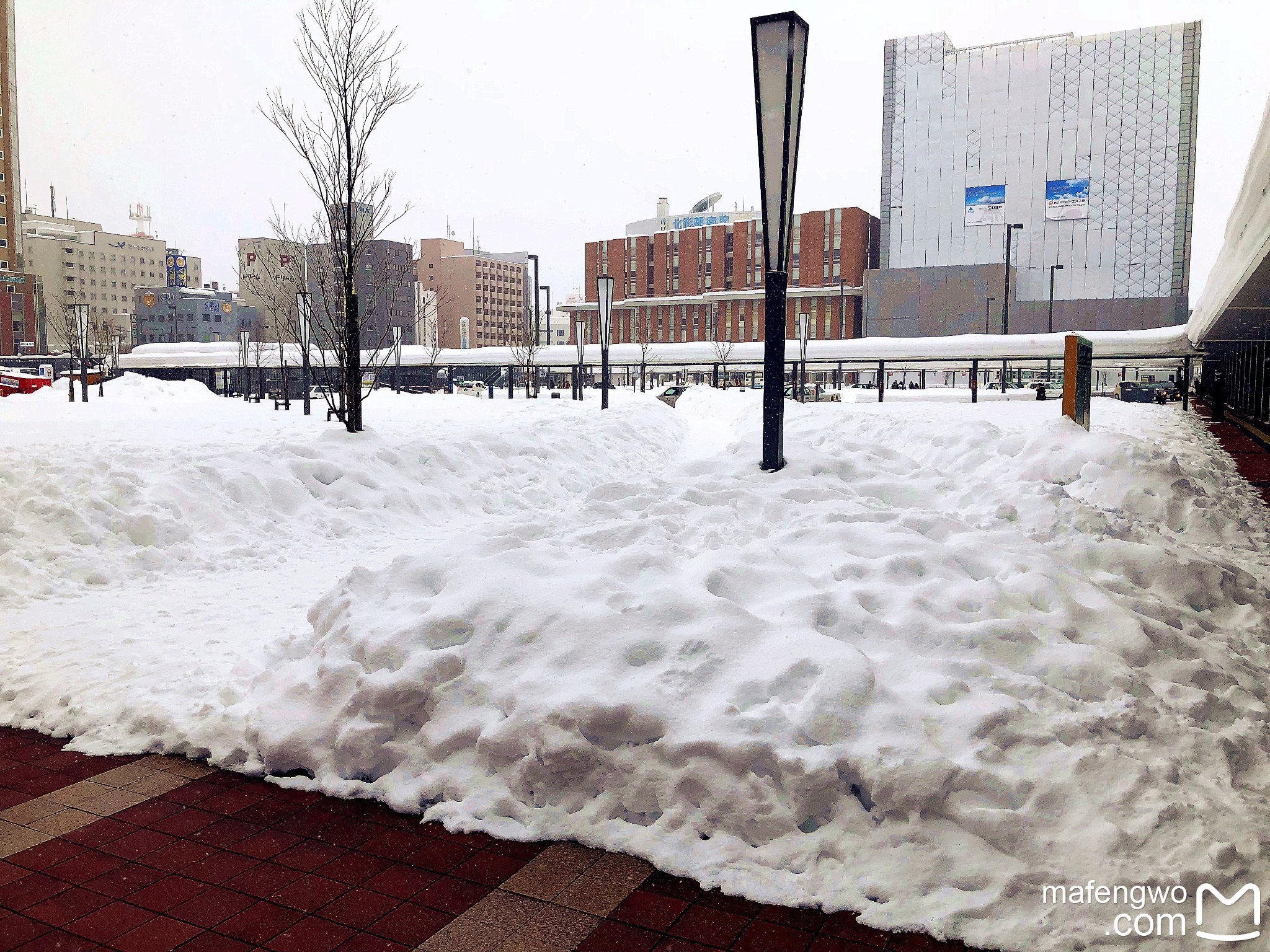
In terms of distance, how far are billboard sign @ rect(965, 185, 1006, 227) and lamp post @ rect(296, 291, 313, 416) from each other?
65752 millimetres

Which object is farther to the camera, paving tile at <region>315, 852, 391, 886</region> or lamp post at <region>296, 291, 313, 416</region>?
lamp post at <region>296, 291, 313, 416</region>

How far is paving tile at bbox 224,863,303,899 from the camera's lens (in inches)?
116

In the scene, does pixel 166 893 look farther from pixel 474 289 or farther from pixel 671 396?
pixel 474 289

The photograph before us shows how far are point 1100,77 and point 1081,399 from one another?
7506cm

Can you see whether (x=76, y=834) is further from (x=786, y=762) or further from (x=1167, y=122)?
(x=1167, y=122)

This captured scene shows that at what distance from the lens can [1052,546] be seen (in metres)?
5.41

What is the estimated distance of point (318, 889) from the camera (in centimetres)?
297

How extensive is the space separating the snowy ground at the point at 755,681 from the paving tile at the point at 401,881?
0.34m

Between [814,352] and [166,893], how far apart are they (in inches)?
1749

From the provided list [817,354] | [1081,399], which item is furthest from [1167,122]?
[1081,399]

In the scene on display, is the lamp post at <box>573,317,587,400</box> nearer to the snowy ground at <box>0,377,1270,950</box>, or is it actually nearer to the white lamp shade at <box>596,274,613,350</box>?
the white lamp shade at <box>596,274,613,350</box>

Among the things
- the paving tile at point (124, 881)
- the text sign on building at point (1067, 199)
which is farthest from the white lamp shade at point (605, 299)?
the text sign on building at point (1067, 199)

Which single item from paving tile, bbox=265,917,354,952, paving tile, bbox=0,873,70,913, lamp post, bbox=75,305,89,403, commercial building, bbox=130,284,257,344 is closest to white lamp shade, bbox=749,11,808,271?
paving tile, bbox=265,917,354,952

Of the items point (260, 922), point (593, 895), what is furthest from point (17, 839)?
point (593, 895)
